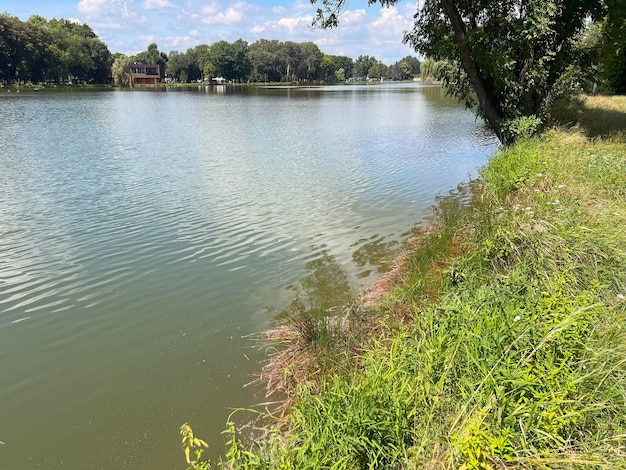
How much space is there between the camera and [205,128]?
29.0 metres

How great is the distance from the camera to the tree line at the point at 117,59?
325ft

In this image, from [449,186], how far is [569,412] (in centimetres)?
1265

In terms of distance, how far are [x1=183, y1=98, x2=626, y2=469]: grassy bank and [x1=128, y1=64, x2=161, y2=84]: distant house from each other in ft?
525

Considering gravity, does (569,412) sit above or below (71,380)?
above

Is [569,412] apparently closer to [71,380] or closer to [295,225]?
[71,380]

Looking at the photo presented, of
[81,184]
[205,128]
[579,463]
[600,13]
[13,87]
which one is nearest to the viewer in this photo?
[579,463]

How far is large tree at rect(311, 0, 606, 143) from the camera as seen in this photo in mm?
15289

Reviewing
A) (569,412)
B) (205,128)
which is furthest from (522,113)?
(205,128)

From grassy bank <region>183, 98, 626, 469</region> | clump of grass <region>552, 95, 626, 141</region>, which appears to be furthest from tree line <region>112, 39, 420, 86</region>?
grassy bank <region>183, 98, 626, 469</region>

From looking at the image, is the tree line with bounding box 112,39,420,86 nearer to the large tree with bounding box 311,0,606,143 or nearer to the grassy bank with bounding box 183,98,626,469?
the large tree with bounding box 311,0,606,143

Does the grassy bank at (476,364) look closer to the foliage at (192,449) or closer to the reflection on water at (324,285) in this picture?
the foliage at (192,449)

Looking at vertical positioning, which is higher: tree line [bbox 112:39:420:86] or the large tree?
tree line [bbox 112:39:420:86]

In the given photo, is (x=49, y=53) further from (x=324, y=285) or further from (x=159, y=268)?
(x=324, y=285)

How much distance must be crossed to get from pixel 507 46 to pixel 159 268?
15.1m
